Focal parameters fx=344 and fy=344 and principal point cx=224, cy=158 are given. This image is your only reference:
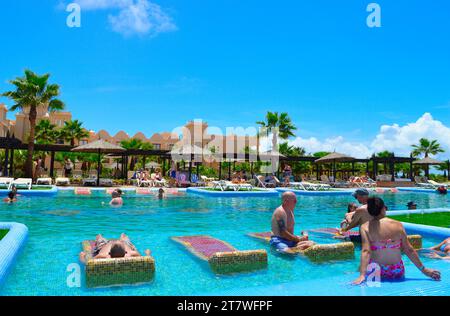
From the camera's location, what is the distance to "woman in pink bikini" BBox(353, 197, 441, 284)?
351 cm

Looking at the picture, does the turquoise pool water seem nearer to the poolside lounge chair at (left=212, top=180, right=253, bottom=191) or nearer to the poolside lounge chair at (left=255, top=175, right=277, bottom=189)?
the poolside lounge chair at (left=212, top=180, right=253, bottom=191)

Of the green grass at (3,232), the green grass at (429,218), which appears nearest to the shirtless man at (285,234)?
the green grass at (429,218)

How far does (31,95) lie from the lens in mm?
21484

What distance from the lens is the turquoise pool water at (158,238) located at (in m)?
4.02

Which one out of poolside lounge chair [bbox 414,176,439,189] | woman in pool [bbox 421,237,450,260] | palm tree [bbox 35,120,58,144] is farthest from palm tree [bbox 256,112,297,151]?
woman in pool [bbox 421,237,450,260]

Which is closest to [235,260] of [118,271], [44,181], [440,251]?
[118,271]

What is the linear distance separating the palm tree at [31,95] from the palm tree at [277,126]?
761 inches

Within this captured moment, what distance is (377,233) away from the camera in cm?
352

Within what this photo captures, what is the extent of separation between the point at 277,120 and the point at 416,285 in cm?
3191

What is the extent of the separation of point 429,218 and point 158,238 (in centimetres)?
655

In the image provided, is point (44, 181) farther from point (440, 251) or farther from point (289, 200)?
point (440, 251)

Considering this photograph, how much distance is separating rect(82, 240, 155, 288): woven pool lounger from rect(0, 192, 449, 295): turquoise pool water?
0.35 ft
